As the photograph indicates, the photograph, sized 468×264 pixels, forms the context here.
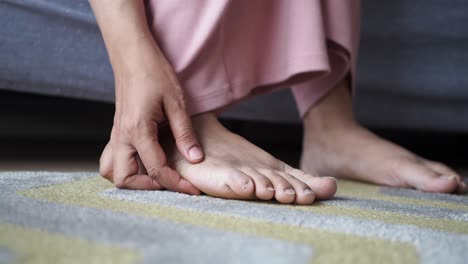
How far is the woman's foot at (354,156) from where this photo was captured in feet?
2.67

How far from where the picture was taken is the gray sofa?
94 centimetres

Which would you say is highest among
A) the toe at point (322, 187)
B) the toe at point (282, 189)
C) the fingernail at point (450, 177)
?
the toe at point (282, 189)

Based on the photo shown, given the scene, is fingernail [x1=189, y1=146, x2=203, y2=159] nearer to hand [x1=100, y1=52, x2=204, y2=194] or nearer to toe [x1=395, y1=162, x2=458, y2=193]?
hand [x1=100, y1=52, x2=204, y2=194]

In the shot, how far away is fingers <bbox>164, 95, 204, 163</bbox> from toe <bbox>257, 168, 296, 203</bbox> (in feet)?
0.27

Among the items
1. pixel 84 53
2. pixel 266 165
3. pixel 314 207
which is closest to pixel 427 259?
pixel 314 207

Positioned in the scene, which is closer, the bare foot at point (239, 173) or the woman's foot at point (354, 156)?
the bare foot at point (239, 173)

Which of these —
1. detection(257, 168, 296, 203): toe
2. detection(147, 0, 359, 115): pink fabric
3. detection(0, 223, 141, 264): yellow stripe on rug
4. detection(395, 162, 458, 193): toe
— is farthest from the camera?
detection(395, 162, 458, 193): toe

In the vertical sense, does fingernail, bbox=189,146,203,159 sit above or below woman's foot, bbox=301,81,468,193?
above

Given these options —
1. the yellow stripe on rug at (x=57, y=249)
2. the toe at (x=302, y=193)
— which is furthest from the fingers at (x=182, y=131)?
the yellow stripe on rug at (x=57, y=249)

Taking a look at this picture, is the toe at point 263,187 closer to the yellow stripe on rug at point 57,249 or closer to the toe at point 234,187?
the toe at point 234,187

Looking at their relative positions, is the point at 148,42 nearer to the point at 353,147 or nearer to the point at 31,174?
the point at 31,174

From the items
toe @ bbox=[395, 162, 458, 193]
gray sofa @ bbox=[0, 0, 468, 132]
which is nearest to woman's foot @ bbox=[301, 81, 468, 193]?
toe @ bbox=[395, 162, 458, 193]

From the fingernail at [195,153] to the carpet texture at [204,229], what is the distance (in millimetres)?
58

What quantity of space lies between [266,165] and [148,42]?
7.9 inches
